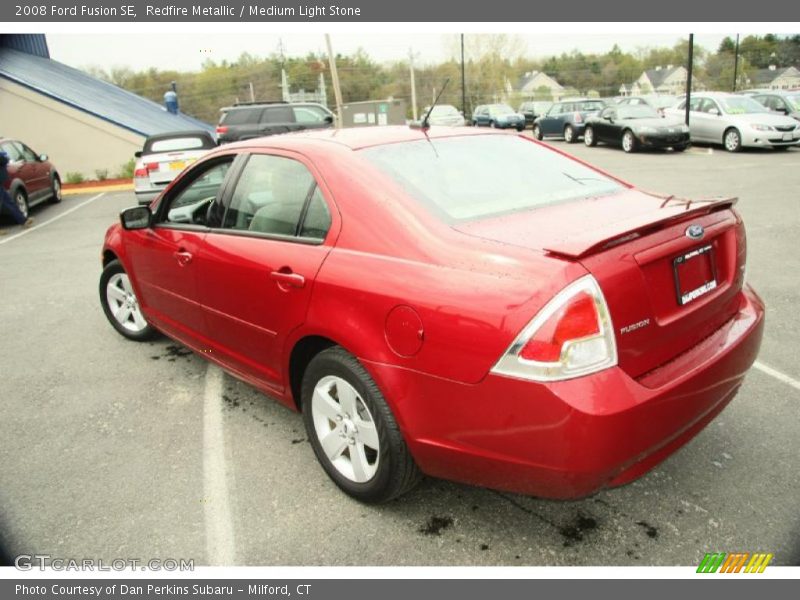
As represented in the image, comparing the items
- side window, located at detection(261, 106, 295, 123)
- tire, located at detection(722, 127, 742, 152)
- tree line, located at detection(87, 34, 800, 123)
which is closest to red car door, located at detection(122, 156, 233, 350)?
side window, located at detection(261, 106, 295, 123)

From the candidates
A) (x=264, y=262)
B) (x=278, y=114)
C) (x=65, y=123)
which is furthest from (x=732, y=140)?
(x=65, y=123)

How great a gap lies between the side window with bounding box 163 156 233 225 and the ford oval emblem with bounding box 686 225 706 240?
8.45 ft

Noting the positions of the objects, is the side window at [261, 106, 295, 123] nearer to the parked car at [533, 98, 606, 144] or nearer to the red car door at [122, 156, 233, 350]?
the parked car at [533, 98, 606, 144]

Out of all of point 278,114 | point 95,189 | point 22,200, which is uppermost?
point 278,114

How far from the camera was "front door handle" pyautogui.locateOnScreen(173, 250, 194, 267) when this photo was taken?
12.4 feet

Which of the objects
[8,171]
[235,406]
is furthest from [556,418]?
[8,171]

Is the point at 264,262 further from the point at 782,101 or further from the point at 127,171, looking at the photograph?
the point at 782,101

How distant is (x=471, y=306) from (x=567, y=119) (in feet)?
79.6

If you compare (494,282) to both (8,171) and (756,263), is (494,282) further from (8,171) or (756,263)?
(8,171)

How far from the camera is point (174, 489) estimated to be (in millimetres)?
3115

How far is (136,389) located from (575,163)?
3157mm

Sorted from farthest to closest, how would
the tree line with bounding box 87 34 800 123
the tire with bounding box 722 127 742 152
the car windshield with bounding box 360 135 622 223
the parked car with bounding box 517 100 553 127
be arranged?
the tree line with bounding box 87 34 800 123 → the parked car with bounding box 517 100 553 127 → the tire with bounding box 722 127 742 152 → the car windshield with bounding box 360 135 622 223

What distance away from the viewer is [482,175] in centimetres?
315

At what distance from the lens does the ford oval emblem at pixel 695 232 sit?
2490mm
